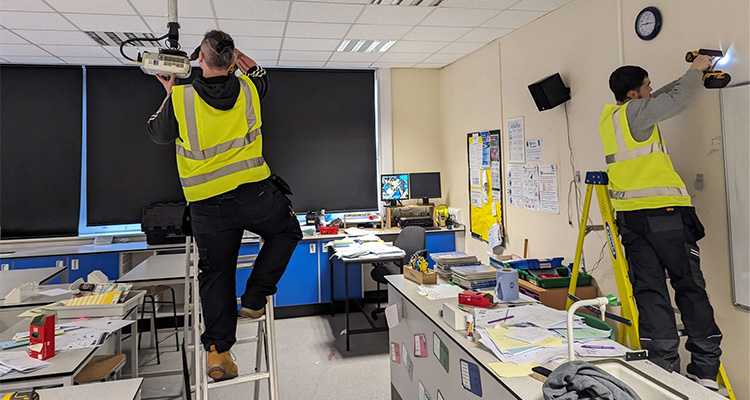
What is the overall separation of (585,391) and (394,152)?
4.85m

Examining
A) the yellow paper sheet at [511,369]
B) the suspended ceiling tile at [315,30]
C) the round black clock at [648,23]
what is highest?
the suspended ceiling tile at [315,30]

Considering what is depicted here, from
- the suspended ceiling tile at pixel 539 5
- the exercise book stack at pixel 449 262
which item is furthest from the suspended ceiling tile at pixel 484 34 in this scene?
the exercise book stack at pixel 449 262

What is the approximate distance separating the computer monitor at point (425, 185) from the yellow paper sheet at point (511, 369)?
417 cm

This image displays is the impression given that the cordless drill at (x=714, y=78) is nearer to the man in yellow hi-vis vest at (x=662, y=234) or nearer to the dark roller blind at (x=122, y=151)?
the man in yellow hi-vis vest at (x=662, y=234)

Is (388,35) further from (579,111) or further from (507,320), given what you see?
(507,320)

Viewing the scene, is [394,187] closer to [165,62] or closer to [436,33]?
[436,33]

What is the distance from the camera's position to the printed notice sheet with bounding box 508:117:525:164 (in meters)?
4.26

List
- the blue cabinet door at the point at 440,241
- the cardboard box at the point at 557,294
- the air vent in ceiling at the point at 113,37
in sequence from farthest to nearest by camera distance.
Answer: the blue cabinet door at the point at 440,241 → the air vent in ceiling at the point at 113,37 → the cardboard box at the point at 557,294

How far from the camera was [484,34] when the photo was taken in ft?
14.5

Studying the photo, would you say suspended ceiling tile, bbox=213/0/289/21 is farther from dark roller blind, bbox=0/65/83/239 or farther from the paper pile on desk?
dark roller blind, bbox=0/65/83/239

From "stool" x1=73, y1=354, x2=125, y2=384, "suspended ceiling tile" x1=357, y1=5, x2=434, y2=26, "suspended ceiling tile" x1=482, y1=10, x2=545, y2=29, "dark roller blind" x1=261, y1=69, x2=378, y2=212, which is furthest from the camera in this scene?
"dark roller blind" x1=261, y1=69, x2=378, y2=212

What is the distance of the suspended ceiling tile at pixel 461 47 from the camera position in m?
4.80

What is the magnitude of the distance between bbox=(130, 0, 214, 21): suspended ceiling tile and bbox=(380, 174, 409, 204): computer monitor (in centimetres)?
289

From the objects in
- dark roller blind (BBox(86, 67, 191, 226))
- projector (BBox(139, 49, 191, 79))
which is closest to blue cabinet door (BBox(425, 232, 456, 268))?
dark roller blind (BBox(86, 67, 191, 226))
